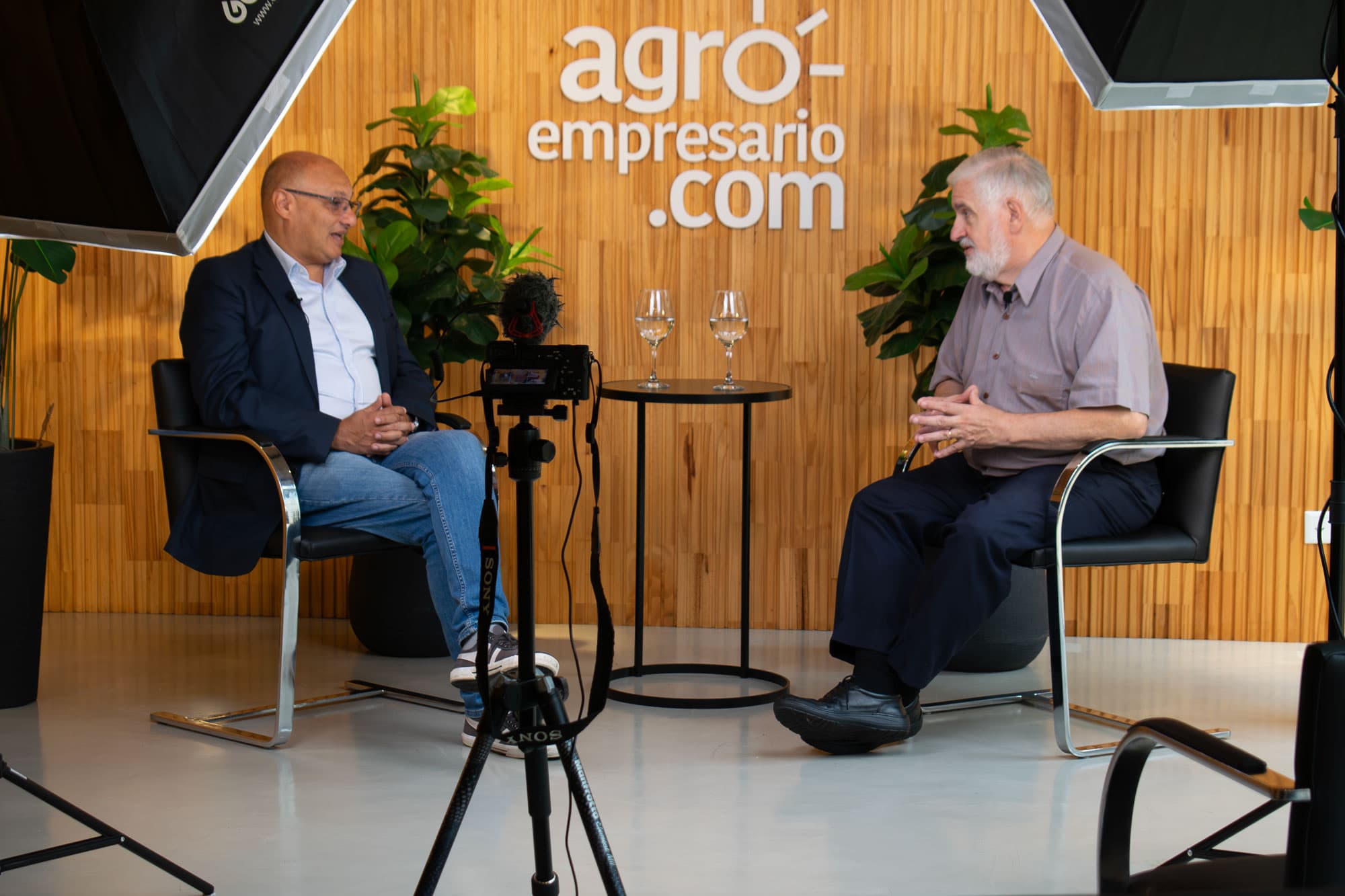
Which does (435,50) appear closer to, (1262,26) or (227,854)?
(227,854)

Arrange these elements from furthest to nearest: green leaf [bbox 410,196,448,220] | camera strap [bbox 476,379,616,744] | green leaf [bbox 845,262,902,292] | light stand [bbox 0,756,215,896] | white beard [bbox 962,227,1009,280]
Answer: green leaf [bbox 410,196,448,220]
green leaf [bbox 845,262,902,292]
white beard [bbox 962,227,1009,280]
light stand [bbox 0,756,215,896]
camera strap [bbox 476,379,616,744]

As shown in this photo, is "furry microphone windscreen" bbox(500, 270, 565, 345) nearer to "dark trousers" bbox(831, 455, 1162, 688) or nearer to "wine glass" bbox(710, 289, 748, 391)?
"dark trousers" bbox(831, 455, 1162, 688)

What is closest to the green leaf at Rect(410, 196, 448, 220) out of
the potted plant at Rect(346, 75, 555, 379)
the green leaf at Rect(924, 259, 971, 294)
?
the potted plant at Rect(346, 75, 555, 379)

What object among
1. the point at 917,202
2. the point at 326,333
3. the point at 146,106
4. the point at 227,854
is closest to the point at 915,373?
the point at 917,202

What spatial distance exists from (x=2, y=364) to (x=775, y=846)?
2318 millimetres

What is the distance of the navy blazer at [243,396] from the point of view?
313 centimetres

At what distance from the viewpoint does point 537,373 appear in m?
1.91

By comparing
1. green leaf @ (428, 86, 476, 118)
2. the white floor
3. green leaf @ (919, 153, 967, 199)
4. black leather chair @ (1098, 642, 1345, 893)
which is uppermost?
green leaf @ (428, 86, 476, 118)

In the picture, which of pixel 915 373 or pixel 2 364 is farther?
pixel 915 373

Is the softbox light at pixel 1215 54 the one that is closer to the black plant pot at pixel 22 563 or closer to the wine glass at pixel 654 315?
the wine glass at pixel 654 315

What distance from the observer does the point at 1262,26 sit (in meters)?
1.70

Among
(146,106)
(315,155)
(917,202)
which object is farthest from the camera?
(917,202)

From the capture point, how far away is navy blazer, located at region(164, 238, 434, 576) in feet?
10.3

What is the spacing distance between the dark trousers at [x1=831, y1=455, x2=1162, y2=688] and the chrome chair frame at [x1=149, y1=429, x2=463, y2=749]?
46.8 inches
